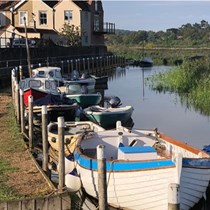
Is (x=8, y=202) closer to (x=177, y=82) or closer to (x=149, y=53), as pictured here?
(x=177, y=82)

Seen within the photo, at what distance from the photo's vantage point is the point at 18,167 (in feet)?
42.3

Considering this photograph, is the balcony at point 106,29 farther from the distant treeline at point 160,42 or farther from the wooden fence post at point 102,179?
the wooden fence post at point 102,179

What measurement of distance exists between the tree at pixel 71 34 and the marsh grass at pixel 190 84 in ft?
72.3

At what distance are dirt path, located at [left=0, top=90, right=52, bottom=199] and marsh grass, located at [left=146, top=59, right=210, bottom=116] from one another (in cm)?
1489

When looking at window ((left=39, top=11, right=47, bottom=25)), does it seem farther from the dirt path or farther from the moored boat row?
the moored boat row

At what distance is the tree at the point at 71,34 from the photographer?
65.2 m

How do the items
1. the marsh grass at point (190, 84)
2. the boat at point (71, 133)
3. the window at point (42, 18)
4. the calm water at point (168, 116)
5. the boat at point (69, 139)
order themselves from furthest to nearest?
the window at point (42, 18), the marsh grass at point (190, 84), the calm water at point (168, 116), the boat at point (71, 133), the boat at point (69, 139)

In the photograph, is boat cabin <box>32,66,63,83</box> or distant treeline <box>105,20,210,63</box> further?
distant treeline <box>105,20,210,63</box>

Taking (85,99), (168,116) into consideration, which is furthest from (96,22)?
(85,99)

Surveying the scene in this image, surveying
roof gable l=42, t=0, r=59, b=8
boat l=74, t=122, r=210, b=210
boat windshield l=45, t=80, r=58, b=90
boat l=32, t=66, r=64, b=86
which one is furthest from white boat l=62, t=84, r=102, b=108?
roof gable l=42, t=0, r=59, b=8

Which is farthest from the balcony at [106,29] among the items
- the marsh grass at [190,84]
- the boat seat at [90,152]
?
the boat seat at [90,152]

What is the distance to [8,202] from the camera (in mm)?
9742

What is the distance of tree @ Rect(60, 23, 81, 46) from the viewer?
6519cm

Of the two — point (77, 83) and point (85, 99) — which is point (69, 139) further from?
point (77, 83)
